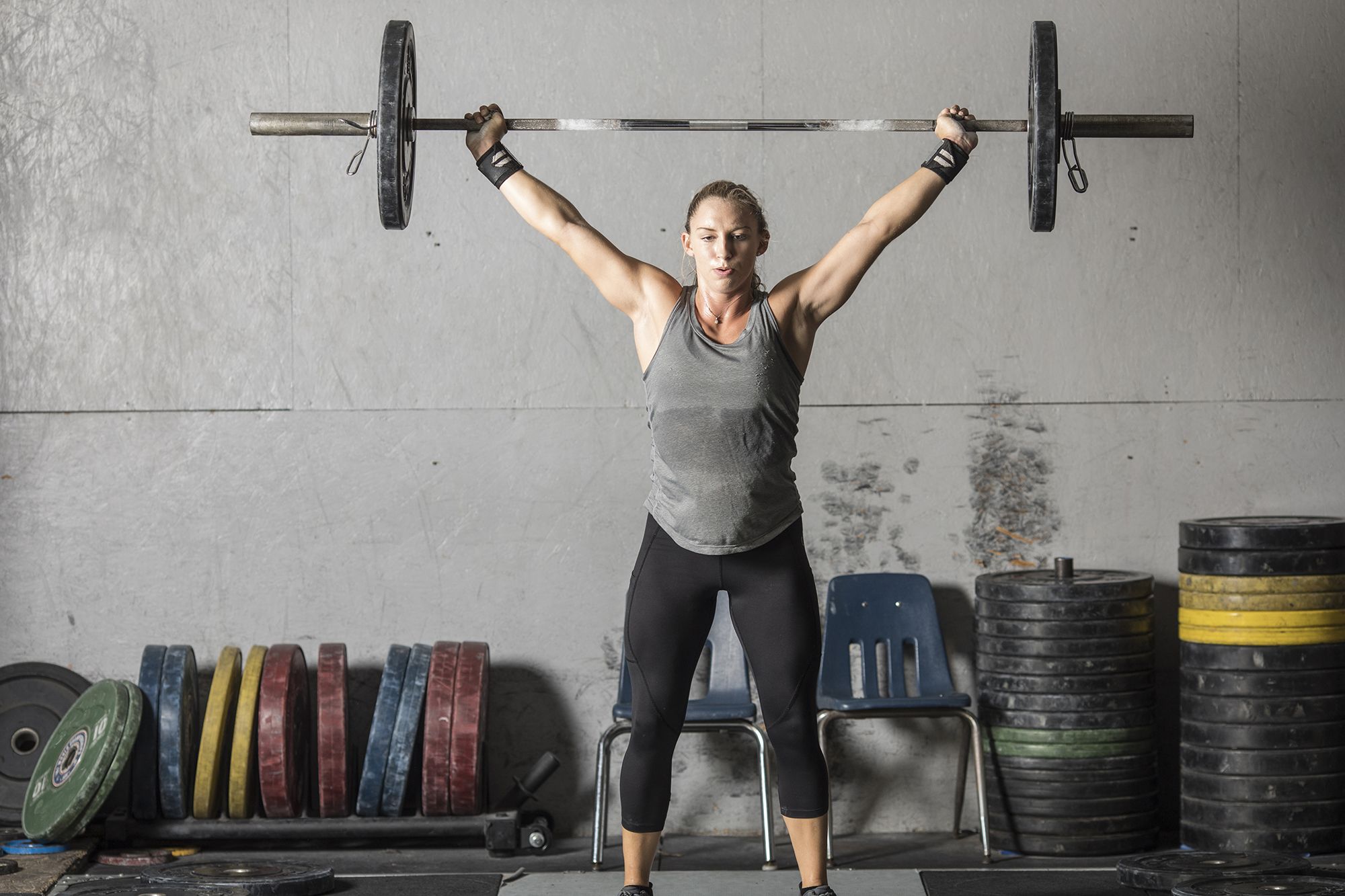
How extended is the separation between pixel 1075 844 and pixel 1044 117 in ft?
6.22

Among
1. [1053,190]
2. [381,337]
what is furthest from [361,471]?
[1053,190]

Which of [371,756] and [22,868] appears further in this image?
[371,756]

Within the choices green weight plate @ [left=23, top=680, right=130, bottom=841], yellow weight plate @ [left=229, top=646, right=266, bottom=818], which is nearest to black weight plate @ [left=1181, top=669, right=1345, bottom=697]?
yellow weight plate @ [left=229, top=646, right=266, bottom=818]

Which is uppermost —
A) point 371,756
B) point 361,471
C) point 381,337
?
point 381,337

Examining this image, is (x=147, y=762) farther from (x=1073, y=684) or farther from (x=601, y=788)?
(x=1073, y=684)

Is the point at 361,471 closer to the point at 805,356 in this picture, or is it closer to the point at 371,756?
the point at 371,756

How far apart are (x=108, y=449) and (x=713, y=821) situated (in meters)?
2.06

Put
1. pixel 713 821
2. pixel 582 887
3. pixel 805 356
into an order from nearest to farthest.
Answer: pixel 805 356
pixel 582 887
pixel 713 821

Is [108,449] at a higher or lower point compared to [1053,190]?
lower

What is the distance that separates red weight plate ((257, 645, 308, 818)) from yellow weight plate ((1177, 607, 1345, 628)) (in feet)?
8.00

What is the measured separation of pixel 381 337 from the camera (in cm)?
380

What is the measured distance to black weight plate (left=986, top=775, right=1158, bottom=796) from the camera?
11.2 feet

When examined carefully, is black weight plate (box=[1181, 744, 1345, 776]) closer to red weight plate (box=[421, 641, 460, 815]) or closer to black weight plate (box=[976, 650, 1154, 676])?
black weight plate (box=[976, 650, 1154, 676])

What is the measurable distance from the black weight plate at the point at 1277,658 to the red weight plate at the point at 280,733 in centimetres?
243
